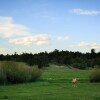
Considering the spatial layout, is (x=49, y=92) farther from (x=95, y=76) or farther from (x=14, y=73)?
(x=95, y=76)

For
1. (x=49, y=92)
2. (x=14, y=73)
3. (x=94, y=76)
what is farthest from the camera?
(x=94, y=76)

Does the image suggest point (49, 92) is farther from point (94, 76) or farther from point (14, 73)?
point (94, 76)

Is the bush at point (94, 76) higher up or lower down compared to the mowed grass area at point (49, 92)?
higher up

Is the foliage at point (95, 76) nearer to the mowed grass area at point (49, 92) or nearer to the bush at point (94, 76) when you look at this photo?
the bush at point (94, 76)

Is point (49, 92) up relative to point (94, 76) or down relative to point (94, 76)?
down

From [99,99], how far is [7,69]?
27430 mm

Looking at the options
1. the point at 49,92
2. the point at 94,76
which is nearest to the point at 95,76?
the point at 94,76

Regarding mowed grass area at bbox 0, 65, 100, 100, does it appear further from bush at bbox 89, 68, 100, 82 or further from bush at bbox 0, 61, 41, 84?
bush at bbox 89, 68, 100, 82

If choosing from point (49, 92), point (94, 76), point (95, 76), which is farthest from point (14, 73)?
point (49, 92)

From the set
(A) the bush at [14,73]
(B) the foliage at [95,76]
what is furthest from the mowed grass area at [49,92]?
(B) the foliage at [95,76]

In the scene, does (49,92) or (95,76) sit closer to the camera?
(49,92)

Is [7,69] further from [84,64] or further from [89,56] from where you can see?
[89,56]

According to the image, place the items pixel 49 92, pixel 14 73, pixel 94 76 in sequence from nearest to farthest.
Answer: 1. pixel 49 92
2. pixel 14 73
3. pixel 94 76

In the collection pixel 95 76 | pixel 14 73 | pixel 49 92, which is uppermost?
pixel 14 73
